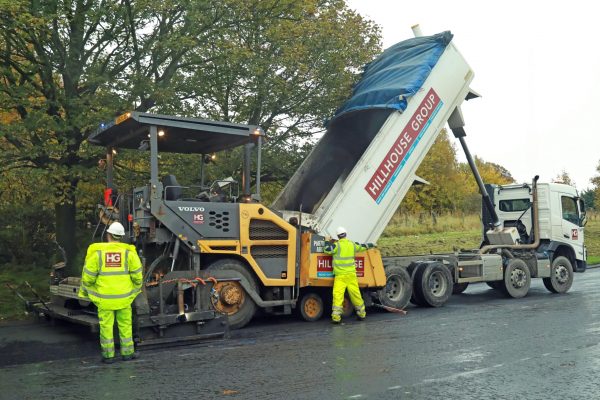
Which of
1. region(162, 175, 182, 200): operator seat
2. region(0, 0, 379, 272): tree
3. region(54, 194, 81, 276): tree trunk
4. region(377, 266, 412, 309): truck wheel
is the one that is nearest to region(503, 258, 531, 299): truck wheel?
region(377, 266, 412, 309): truck wheel

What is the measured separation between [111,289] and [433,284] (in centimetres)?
618

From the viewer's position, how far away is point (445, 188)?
2900 cm

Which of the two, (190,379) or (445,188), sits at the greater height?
(445,188)

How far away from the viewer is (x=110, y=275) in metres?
6.42

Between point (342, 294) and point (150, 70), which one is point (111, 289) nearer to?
point (342, 294)

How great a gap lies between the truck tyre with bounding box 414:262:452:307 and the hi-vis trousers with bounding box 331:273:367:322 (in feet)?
5.81

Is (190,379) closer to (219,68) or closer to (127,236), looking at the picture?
(127,236)

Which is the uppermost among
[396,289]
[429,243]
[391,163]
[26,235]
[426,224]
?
[391,163]

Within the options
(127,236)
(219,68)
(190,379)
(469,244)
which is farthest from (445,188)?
(190,379)

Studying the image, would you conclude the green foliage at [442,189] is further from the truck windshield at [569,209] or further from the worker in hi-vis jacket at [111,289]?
the worker in hi-vis jacket at [111,289]

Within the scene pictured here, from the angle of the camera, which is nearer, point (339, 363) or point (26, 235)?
point (339, 363)

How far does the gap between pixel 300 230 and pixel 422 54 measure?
390cm

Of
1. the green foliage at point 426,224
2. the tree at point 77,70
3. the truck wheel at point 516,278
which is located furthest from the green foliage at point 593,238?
the tree at point 77,70

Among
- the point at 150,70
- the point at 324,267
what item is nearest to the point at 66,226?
the point at 150,70
